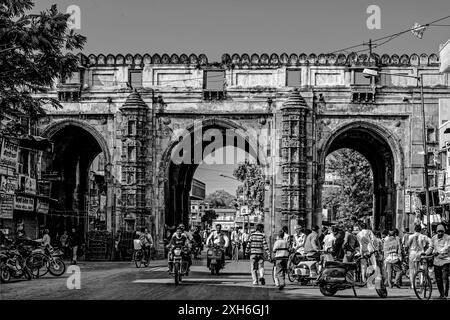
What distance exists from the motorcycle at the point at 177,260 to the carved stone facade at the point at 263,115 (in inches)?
628

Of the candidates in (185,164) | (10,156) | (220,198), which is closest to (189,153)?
(185,164)

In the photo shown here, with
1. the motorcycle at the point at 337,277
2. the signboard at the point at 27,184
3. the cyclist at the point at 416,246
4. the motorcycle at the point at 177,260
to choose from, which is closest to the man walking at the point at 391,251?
the cyclist at the point at 416,246

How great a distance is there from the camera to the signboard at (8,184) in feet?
103

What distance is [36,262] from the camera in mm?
21969

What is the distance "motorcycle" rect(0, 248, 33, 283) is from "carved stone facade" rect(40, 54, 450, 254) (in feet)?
51.1

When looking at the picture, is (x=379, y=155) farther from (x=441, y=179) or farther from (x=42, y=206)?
(x=42, y=206)

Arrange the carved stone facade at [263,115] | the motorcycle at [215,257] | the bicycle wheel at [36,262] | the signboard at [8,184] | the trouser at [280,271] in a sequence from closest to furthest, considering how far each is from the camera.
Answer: the trouser at [280,271] < the bicycle wheel at [36,262] < the motorcycle at [215,257] < the signboard at [8,184] < the carved stone facade at [263,115]

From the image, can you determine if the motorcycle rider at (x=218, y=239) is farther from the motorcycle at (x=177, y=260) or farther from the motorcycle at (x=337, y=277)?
the motorcycle at (x=337, y=277)

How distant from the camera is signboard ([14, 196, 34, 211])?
109 ft

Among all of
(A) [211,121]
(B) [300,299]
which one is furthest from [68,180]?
(B) [300,299]

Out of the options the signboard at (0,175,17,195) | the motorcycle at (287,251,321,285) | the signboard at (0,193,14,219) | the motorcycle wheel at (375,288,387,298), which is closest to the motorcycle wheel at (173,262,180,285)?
the motorcycle at (287,251,321,285)

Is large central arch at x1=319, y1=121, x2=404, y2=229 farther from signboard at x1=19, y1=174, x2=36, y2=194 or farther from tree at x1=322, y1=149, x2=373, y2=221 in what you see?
signboard at x1=19, y1=174, x2=36, y2=194

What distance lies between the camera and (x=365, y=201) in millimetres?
55094
